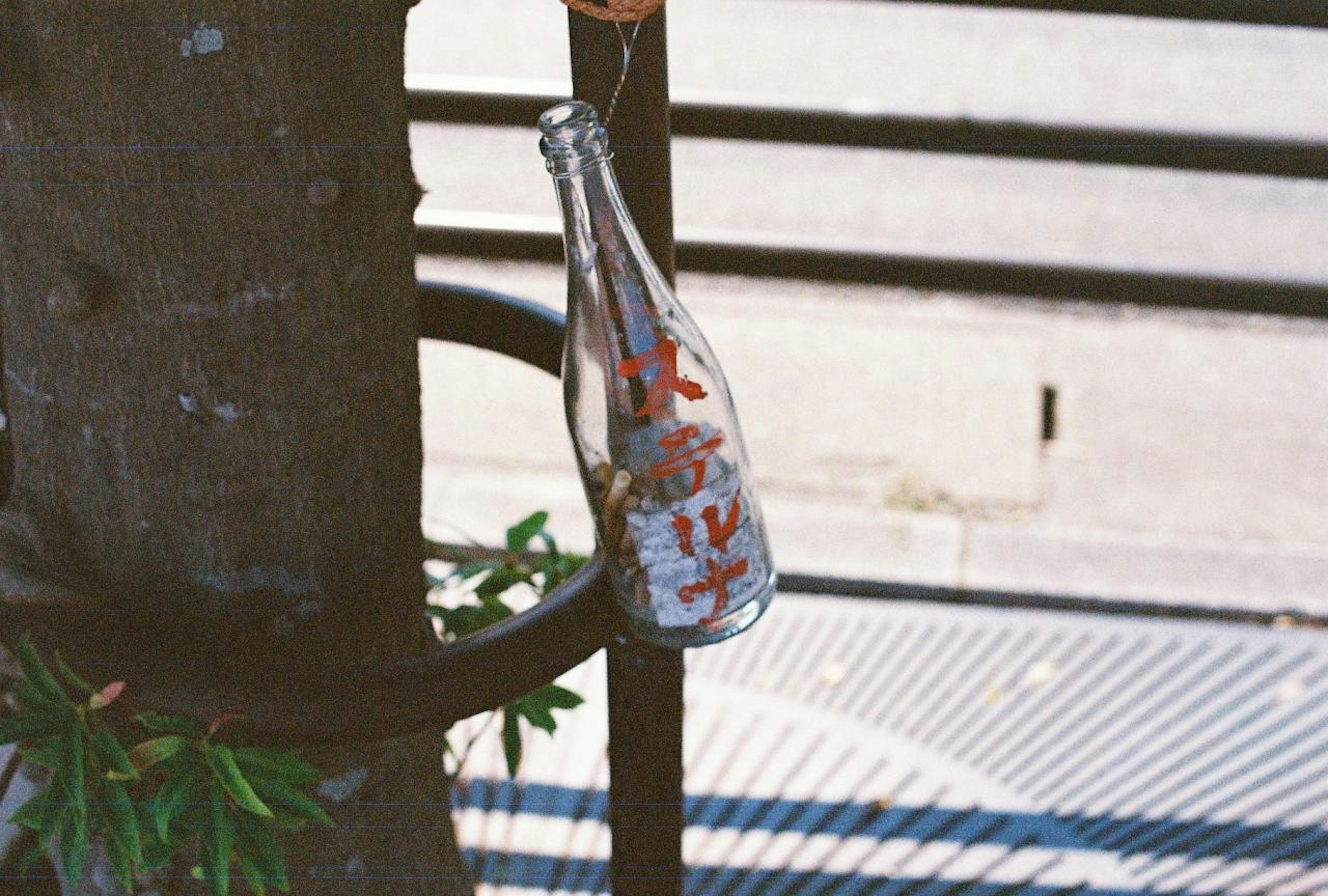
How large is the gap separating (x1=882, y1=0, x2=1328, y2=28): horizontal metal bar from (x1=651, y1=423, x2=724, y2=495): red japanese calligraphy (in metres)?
1.53

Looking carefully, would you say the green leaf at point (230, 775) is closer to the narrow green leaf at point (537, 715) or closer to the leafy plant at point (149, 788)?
the leafy plant at point (149, 788)

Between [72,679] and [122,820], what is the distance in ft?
0.50

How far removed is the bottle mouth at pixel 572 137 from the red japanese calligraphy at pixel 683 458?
0.86ft

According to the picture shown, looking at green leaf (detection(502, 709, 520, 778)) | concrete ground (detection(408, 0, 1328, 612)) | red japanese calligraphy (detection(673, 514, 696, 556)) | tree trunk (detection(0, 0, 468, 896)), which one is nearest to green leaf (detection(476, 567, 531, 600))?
green leaf (detection(502, 709, 520, 778))

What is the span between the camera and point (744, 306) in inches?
181

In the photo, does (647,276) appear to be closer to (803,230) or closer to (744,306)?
(744,306)

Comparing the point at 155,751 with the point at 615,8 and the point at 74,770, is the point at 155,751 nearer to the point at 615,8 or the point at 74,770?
the point at 74,770

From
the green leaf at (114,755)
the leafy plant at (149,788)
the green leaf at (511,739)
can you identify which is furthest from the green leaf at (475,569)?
the green leaf at (114,755)

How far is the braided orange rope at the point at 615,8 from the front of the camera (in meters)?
1.16

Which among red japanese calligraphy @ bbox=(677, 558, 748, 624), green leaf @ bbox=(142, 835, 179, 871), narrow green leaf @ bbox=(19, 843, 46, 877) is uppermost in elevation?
red japanese calligraphy @ bbox=(677, 558, 748, 624)

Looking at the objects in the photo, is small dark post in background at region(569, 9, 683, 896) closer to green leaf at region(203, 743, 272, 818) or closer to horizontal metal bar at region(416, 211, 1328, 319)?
green leaf at region(203, 743, 272, 818)

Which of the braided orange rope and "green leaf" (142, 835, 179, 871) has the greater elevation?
the braided orange rope

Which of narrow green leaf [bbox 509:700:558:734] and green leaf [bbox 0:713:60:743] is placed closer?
green leaf [bbox 0:713:60:743]

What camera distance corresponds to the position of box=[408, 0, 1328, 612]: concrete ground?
341 centimetres
